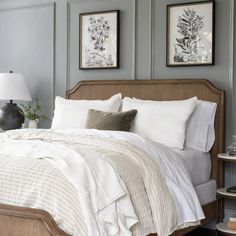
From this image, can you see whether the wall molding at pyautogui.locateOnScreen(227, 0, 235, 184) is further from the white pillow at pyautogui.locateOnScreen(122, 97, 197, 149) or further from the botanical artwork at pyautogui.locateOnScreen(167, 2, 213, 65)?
the white pillow at pyautogui.locateOnScreen(122, 97, 197, 149)

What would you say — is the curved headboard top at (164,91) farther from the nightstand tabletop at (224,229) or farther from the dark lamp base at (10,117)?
the dark lamp base at (10,117)

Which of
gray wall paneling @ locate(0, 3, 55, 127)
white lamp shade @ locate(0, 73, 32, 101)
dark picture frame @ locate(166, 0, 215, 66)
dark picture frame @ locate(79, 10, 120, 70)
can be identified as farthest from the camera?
gray wall paneling @ locate(0, 3, 55, 127)

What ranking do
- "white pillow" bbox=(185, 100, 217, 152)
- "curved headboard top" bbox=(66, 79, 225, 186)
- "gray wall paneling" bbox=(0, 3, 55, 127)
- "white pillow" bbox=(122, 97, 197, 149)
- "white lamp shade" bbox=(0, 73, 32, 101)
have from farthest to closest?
"gray wall paneling" bbox=(0, 3, 55, 127) < "white lamp shade" bbox=(0, 73, 32, 101) < "curved headboard top" bbox=(66, 79, 225, 186) < "white pillow" bbox=(185, 100, 217, 152) < "white pillow" bbox=(122, 97, 197, 149)

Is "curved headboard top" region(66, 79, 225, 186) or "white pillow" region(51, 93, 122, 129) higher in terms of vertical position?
"curved headboard top" region(66, 79, 225, 186)

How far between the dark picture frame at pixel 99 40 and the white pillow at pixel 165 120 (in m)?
1.00

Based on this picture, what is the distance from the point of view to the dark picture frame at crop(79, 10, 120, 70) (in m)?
5.08

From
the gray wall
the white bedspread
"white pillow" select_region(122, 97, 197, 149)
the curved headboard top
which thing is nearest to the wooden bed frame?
the curved headboard top

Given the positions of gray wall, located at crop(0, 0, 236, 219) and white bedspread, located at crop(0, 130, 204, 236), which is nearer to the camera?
white bedspread, located at crop(0, 130, 204, 236)

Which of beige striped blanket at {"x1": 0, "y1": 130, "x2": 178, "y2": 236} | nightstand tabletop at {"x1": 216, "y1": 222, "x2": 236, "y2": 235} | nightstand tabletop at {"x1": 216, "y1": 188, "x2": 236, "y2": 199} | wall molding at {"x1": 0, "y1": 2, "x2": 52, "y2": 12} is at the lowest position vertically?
nightstand tabletop at {"x1": 216, "y1": 222, "x2": 236, "y2": 235}

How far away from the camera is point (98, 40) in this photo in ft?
17.0

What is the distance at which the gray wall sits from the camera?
444 centimetres

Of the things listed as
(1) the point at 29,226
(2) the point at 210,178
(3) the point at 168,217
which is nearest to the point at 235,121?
(2) the point at 210,178

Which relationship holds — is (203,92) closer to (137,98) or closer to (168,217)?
(137,98)

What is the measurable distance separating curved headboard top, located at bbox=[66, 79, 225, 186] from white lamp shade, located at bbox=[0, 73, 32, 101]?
51 cm
